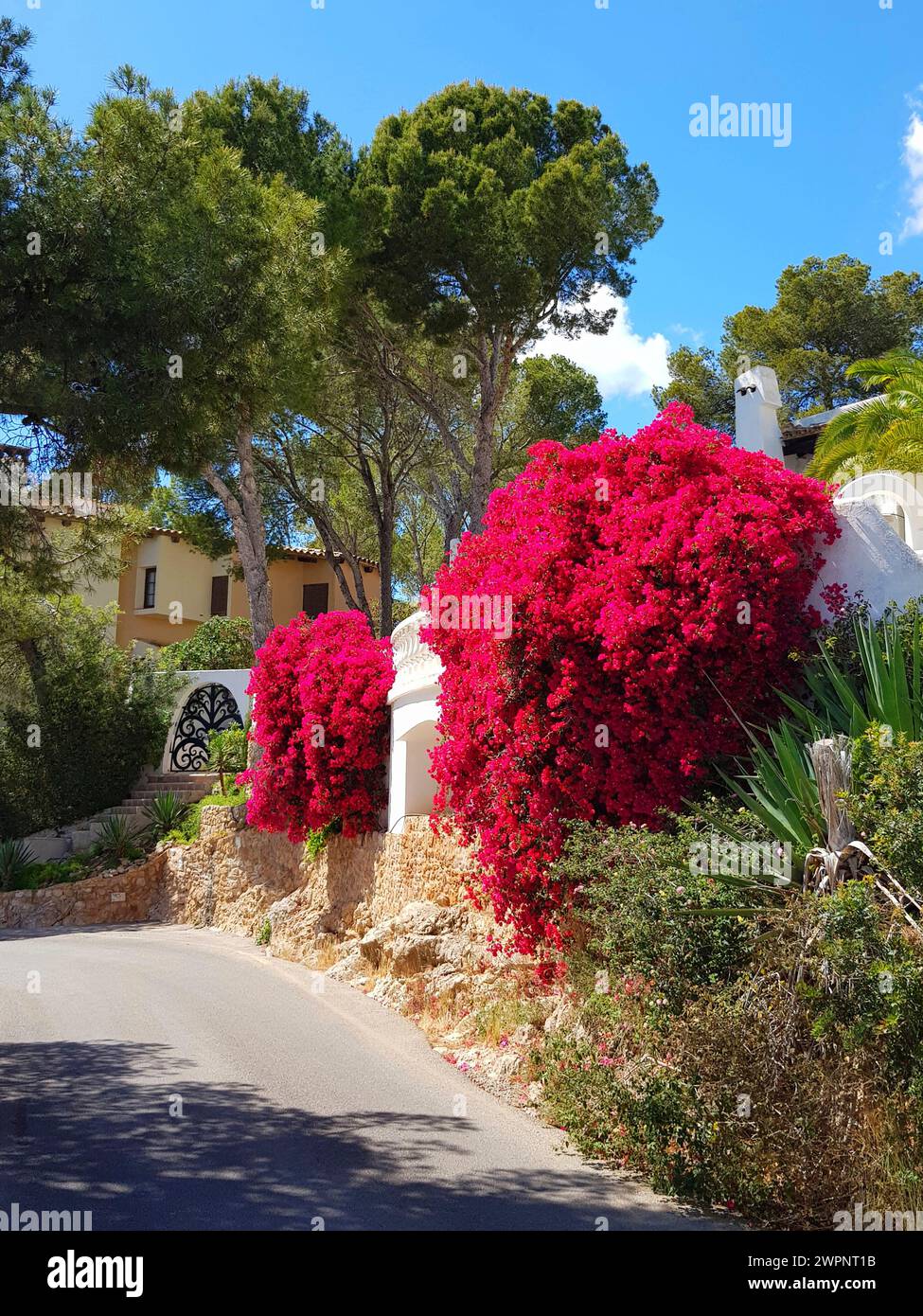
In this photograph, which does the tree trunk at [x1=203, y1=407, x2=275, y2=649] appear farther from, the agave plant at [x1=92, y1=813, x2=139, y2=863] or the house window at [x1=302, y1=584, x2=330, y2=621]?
the house window at [x1=302, y1=584, x2=330, y2=621]

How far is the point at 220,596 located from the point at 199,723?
14.1 m

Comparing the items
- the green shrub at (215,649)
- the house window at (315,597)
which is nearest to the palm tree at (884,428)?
the green shrub at (215,649)

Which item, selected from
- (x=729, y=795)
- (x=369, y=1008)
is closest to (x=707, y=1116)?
(x=729, y=795)

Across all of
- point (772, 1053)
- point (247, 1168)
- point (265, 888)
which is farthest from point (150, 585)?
point (772, 1053)

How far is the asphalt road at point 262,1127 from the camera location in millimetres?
6246

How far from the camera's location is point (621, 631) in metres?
9.11

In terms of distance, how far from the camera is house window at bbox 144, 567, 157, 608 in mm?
39438

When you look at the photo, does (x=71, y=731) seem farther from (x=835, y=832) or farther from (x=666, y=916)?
(x=835, y=832)

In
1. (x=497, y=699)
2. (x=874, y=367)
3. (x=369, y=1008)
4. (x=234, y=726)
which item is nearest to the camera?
(x=497, y=699)

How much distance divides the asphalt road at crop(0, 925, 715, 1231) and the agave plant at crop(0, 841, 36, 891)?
11063 mm

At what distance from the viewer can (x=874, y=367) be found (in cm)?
A: 1576

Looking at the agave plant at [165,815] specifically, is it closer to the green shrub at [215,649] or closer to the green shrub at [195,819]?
the green shrub at [195,819]
